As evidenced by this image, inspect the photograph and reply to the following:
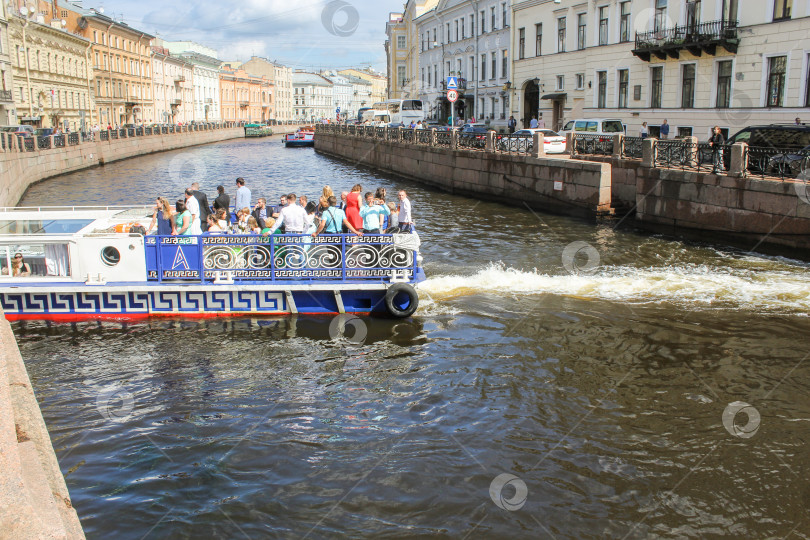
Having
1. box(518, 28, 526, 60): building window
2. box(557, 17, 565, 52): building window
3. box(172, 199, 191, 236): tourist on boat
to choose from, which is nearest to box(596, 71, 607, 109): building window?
box(557, 17, 565, 52): building window

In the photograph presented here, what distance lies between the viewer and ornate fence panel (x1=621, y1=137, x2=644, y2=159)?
70.7 ft

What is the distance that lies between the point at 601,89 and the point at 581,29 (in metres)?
3.68

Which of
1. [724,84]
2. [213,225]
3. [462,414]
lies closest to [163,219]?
[213,225]

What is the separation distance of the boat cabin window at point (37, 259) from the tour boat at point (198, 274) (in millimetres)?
15

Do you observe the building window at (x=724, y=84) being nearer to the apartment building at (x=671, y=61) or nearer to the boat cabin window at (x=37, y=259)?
the apartment building at (x=671, y=61)

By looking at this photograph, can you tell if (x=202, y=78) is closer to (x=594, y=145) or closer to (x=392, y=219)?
(x=594, y=145)

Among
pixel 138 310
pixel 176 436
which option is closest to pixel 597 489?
pixel 176 436

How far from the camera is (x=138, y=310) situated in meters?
11.5

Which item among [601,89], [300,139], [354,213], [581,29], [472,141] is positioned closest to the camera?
[354,213]

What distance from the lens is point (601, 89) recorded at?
35750mm

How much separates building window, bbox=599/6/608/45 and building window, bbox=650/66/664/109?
13.7 feet

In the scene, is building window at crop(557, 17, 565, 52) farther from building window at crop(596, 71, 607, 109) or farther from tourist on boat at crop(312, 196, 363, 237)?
tourist on boat at crop(312, 196, 363, 237)

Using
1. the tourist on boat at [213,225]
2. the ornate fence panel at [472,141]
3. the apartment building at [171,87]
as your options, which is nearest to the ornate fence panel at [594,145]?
the ornate fence panel at [472,141]

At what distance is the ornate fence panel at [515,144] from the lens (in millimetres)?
25334
